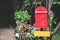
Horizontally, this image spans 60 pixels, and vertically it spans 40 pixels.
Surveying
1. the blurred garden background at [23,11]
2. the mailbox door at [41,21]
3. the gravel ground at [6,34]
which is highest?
the mailbox door at [41,21]

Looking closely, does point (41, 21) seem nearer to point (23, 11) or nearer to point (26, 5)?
point (23, 11)

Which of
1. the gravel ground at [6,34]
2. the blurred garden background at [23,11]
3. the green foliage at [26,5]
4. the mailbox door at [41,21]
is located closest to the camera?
the mailbox door at [41,21]

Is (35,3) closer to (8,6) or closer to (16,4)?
(16,4)

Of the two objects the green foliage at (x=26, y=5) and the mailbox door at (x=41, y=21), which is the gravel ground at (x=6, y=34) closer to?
the green foliage at (x=26, y=5)

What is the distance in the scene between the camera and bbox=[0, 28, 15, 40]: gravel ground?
9160 mm

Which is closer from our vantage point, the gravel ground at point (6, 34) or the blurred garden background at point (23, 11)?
the gravel ground at point (6, 34)

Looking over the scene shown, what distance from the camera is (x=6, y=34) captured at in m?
9.90

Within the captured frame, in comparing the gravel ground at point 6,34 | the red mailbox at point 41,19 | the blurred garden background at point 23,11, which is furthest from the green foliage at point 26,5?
the red mailbox at point 41,19

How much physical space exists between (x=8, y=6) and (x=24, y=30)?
5.64 metres

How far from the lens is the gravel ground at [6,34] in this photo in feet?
30.1

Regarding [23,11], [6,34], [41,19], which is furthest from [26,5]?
[41,19]

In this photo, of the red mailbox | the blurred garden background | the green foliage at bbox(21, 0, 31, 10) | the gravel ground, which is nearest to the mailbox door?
the red mailbox

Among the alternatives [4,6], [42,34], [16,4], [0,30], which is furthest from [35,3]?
[42,34]

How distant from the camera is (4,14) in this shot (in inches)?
513
